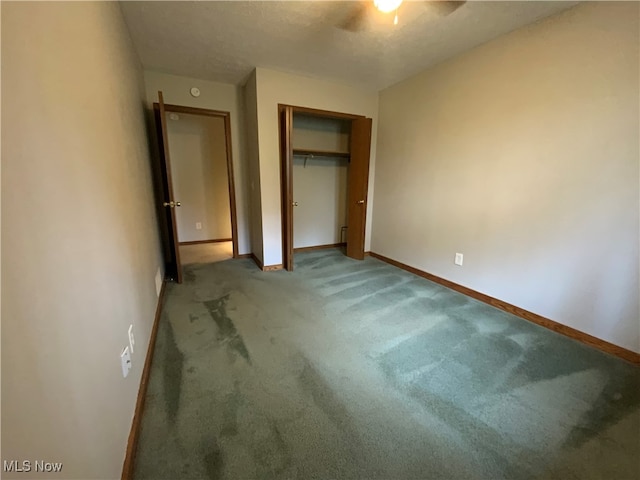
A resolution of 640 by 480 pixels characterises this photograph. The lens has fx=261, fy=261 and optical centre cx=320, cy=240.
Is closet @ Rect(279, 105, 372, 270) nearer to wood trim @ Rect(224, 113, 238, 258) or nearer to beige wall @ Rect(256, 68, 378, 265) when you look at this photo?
beige wall @ Rect(256, 68, 378, 265)

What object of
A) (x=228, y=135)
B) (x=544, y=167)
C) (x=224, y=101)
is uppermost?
(x=224, y=101)

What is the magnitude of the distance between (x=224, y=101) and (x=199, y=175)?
1635mm

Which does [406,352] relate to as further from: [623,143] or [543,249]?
[623,143]

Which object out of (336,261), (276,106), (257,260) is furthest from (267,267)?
(276,106)

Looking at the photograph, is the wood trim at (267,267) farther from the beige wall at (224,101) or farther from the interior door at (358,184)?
the interior door at (358,184)

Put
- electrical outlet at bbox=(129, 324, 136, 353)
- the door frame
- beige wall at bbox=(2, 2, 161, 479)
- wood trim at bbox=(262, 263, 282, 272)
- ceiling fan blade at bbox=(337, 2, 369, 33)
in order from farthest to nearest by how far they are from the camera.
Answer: wood trim at bbox=(262, 263, 282, 272) < the door frame < ceiling fan blade at bbox=(337, 2, 369, 33) < electrical outlet at bbox=(129, 324, 136, 353) < beige wall at bbox=(2, 2, 161, 479)

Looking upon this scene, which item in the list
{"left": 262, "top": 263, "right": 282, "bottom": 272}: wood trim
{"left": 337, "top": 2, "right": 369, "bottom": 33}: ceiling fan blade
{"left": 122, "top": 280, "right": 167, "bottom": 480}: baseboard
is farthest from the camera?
{"left": 262, "top": 263, "right": 282, "bottom": 272}: wood trim

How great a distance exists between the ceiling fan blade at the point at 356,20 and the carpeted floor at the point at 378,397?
7.81 feet

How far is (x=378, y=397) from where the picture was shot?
4.77ft

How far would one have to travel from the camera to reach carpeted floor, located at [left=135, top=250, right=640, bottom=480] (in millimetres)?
1121

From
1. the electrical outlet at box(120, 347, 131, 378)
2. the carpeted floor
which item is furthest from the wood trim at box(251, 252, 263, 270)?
the electrical outlet at box(120, 347, 131, 378)

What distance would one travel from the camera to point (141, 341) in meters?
1.59

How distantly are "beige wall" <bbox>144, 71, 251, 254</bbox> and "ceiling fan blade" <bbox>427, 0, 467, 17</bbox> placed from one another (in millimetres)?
2560

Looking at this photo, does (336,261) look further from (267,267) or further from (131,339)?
(131,339)
